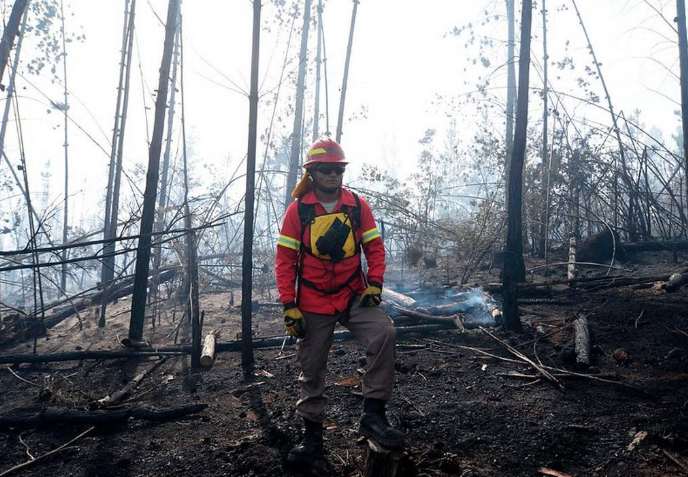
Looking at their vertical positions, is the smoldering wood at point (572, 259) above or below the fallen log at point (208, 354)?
above

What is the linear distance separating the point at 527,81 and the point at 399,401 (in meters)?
5.54

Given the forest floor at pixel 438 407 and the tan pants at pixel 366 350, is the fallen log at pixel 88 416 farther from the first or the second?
the tan pants at pixel 366 350

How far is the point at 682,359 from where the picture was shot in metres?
4.88

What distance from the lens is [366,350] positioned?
333 centimetres

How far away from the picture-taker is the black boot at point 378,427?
3.05 meters

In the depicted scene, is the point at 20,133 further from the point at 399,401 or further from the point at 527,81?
the point at 527,81

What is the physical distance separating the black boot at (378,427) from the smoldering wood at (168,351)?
3.80m

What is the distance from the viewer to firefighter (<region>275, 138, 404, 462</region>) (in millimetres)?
3480

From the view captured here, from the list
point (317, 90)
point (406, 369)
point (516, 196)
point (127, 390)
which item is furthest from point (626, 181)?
point (317, 90)

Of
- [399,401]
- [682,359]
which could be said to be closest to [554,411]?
[399,401]

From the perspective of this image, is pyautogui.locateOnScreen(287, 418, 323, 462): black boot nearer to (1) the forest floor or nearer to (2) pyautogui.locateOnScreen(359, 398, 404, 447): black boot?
(1) the forest floor

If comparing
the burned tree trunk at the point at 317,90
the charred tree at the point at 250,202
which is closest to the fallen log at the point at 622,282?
the charred tree at the point at 250,202

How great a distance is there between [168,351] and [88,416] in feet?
7.90

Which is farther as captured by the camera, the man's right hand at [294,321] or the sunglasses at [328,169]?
the sunglasses at [328,169]
